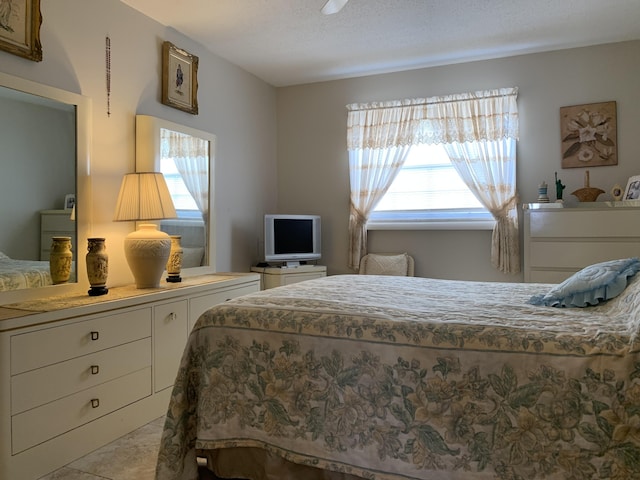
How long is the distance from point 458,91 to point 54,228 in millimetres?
3510

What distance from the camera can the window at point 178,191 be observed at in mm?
3312

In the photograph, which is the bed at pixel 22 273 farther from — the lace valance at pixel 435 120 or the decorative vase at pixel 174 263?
the lace valance at pixel 435 120

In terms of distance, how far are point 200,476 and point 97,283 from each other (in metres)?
1.22

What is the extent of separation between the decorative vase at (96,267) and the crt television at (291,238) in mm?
1793

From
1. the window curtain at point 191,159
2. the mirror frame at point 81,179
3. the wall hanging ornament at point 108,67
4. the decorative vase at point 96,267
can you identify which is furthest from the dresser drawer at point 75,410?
the wall hanging ornament at point 108,67

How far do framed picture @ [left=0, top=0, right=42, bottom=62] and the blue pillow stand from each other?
2.77m

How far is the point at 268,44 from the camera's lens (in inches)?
151

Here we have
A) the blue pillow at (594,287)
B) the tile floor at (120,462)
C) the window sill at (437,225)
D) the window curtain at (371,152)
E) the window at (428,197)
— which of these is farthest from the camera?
the window curtain at (371,152)

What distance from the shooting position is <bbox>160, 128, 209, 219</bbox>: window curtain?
11.0ft

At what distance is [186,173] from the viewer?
350 centimetres

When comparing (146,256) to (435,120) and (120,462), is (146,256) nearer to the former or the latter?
(120,462)

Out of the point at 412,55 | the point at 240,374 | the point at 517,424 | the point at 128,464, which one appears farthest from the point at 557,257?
the point at 128,464

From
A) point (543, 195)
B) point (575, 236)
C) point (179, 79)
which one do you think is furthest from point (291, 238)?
point (575, 236)

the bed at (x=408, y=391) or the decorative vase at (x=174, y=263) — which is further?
the decorative vase at (x=174, y=263)
